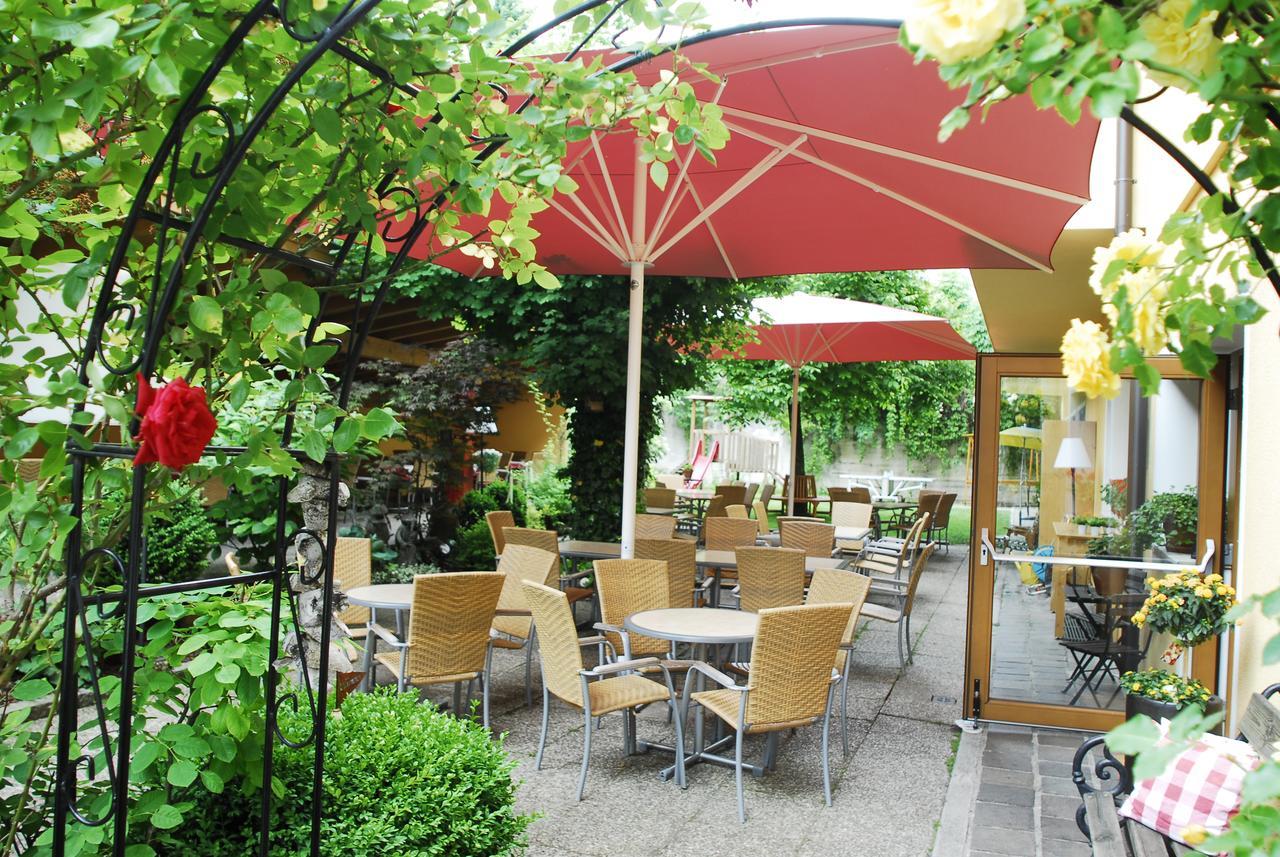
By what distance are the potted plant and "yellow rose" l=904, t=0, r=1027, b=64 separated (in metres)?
4.53

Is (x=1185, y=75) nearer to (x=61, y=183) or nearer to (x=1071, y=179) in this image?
(x=61, y=183)

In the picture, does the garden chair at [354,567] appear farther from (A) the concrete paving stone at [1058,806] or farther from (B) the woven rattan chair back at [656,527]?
(A) the concrete paving stone at [1058,806]

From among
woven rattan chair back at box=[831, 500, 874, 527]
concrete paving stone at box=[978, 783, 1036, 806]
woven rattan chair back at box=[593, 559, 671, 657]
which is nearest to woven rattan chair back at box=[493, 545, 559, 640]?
woven rattan chair back at box=[593, 559, 671, 657]

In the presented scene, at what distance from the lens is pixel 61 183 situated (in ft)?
6.86

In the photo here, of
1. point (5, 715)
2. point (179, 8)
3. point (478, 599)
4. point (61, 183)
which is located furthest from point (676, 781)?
point (179, 8)

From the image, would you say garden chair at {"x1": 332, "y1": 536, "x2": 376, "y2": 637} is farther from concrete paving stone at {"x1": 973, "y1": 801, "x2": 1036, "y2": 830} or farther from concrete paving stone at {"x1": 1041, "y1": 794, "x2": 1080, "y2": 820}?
concrete paving stone at {"x1": 1041, "y1": 794, "x2": 1080, "y2": 820}

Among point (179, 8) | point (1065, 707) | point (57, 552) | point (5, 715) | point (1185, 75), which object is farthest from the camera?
point (1065, 707)

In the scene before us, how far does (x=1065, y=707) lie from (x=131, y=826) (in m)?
5.33

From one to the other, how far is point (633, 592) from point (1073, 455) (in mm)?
2843

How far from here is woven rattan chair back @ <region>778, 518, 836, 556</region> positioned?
806 centimetres

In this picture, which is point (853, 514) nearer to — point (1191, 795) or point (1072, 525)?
point (1072, 525)

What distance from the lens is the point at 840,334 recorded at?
11680 millimetres

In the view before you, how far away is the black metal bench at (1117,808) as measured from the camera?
9.82 ft

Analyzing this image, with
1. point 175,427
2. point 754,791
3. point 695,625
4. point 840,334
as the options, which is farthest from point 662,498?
point 175,427
